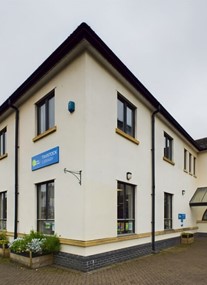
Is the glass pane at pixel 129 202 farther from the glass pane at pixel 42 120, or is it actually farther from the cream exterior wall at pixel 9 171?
the cream exterior wall at pixel 9 171

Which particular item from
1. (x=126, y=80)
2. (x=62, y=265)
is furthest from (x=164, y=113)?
(x=62, y=265)

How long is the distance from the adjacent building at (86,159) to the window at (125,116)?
41 millimetres

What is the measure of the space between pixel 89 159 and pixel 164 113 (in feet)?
22.2

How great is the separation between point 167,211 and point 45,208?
290 inches

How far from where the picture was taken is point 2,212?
1465cm

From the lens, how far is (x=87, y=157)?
29.8 feet

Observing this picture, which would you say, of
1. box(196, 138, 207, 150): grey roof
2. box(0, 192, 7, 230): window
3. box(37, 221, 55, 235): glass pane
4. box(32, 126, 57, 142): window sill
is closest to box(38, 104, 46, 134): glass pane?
box(32, 126, 57, 142): window sill

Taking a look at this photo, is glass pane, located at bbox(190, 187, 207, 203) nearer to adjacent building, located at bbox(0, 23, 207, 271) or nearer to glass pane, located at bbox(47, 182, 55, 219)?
adjacent building, located at bbox(0, 23, 207, 271)

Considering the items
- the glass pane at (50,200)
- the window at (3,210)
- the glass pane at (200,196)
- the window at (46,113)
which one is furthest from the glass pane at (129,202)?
the glass pane at (200,196)

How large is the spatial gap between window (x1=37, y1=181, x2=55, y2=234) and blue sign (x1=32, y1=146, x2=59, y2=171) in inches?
28.0

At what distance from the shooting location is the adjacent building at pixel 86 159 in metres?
9.19

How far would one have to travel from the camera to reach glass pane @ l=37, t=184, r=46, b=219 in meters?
11.1

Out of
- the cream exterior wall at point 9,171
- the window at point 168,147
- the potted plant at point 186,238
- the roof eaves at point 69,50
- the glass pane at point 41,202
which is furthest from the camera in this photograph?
the potted plant at point 186,238

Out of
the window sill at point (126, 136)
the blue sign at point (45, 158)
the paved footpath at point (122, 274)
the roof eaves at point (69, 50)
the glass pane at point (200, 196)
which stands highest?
the roof eaves at point (69, 50)
